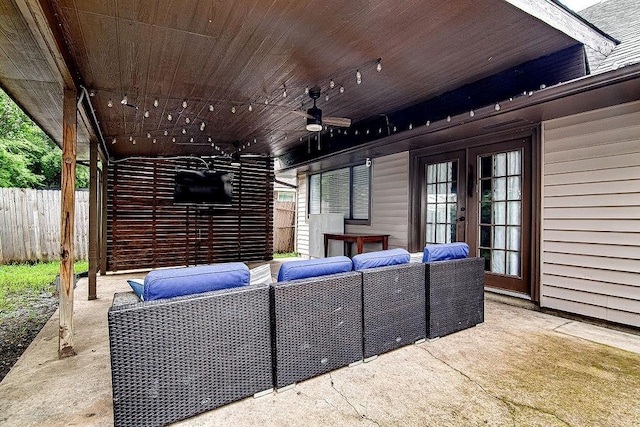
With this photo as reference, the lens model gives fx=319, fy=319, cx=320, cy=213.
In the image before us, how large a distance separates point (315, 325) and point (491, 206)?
11.3ft

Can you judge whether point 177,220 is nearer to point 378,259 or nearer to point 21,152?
point 378,259

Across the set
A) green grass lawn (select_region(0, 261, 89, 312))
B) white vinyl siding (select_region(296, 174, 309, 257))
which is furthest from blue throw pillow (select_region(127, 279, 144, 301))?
white vinyl siding (select_region(296, 174, 309, 257))

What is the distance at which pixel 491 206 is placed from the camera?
14.8ft

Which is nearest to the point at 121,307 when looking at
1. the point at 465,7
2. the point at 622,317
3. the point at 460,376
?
the point at 460,376

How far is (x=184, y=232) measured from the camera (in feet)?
24.0

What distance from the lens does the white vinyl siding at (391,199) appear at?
19.0 ft

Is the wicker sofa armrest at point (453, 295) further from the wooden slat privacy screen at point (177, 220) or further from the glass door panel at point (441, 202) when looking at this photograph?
the wooden slat privacy screen at point (177, 220)

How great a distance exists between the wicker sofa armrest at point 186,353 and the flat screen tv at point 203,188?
5270mm

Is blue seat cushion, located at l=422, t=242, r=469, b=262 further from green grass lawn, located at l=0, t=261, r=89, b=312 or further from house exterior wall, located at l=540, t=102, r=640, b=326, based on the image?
green grass lawn, located at l=0, t=261, r=89, b=312

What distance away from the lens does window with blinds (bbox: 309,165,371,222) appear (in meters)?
6.82

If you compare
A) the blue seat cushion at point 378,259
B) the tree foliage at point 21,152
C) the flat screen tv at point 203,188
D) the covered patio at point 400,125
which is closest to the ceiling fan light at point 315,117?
the covered patio at point 400,125

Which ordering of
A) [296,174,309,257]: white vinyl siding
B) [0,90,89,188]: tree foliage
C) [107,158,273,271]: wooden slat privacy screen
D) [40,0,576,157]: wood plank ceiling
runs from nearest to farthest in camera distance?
[40,0,576,157]: wood plank ceiling
[107,158,273,271]: wooden slat privacy screen
[296,174,309,257]: white vinyl siding
[0,90,89,188]: tree foliage

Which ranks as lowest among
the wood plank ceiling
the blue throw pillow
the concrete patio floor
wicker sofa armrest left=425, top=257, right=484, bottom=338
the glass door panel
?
the concrete patio floor

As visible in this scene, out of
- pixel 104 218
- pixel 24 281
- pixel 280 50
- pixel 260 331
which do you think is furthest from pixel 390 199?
pixel 24 281
